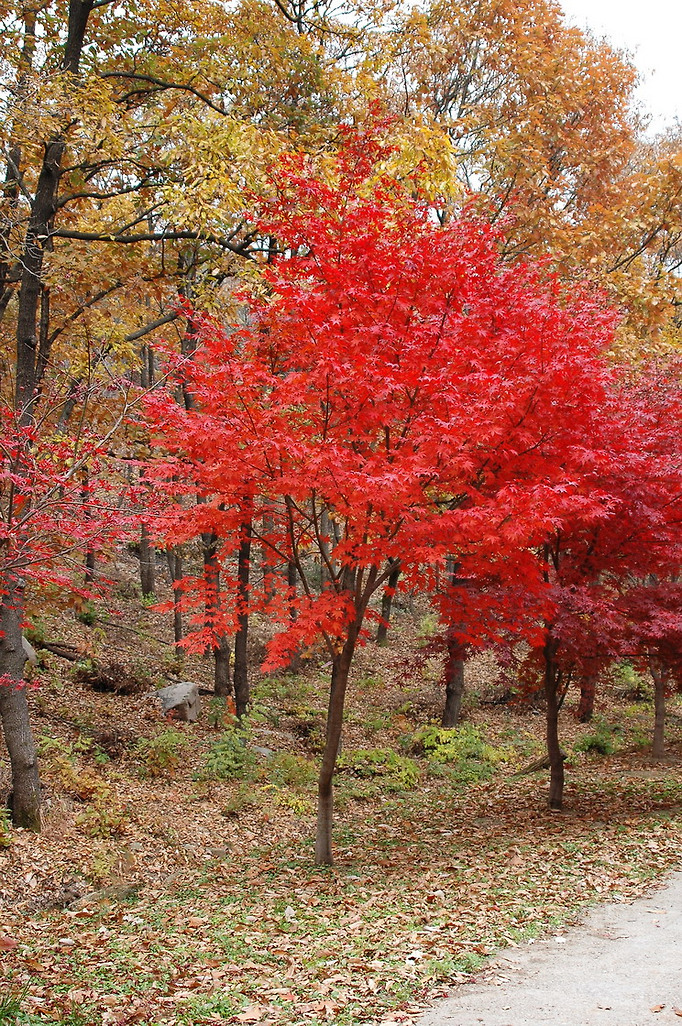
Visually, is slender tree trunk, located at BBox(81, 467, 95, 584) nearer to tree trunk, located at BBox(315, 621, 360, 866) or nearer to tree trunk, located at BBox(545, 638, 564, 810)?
tree trunk, located at BBox(315, 621, 360, 866)

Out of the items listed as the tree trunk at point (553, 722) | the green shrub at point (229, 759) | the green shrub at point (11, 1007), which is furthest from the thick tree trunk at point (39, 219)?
the tree trunk at point (553, 722)

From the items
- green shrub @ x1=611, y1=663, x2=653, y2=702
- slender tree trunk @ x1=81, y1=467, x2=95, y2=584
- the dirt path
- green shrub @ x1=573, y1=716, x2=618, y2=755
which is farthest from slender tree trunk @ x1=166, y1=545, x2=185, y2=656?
green shrub @ x1=611, y1=663, x2=653, y2=702

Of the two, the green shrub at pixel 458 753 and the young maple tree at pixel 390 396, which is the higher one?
the young maple tree at pixel 390 396

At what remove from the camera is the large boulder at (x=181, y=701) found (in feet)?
43.3

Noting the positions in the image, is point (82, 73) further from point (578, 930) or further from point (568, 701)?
point (568, 701)

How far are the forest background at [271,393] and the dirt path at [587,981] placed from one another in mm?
386

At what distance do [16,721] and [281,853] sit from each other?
11.1ft

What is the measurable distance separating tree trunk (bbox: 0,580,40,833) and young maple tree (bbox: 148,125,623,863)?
2.23 metres

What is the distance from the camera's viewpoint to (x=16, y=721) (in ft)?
26.5

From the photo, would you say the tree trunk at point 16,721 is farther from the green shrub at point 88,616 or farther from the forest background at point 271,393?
the green shrub at point 88,616

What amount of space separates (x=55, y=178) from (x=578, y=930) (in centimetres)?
916

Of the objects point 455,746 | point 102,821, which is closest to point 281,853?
point 102,821

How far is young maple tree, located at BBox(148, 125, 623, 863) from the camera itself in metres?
6.55

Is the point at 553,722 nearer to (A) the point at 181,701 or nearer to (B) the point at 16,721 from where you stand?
(A) the point at 181,701
